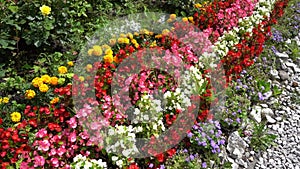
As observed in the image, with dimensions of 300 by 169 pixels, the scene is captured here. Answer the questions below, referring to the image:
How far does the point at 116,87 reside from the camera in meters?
3.29

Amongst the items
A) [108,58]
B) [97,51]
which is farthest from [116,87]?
[97,51]

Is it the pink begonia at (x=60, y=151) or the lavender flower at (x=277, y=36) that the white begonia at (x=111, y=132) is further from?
the lavender flower at (x=277, y=36)

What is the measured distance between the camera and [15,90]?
11.3ft

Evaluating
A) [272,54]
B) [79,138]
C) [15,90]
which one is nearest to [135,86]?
[79,138]

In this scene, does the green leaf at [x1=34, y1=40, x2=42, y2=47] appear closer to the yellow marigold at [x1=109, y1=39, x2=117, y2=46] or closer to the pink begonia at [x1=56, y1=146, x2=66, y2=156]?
the yellow marigold at [x1=109, y1=39, x2=117, y2=46]

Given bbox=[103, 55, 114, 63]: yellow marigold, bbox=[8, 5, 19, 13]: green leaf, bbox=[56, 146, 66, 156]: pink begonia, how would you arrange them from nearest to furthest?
bbox=[56, 146, 66, 156]: pink begonia < bbox=[103, 55, 114, 63]: yellow marigold < bbox=[8, 5, 19, 13]: green leaf

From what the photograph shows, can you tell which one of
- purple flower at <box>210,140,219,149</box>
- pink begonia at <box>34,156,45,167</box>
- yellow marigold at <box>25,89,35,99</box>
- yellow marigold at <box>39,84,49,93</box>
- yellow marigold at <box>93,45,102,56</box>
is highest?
Answer: yellow marigold at <box>93,45,102,56</box>

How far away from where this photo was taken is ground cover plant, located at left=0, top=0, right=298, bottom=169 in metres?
2.78

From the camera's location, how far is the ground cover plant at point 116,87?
278 centimetres

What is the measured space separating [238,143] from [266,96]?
0.98 meters

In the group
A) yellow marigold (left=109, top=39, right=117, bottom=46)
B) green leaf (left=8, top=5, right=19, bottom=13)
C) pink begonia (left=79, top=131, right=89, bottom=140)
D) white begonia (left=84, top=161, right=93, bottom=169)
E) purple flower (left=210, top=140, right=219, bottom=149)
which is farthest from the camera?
yellow marigold (left=109, top=39, right=117, bottom=46)

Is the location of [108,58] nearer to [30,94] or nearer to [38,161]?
[30,94]

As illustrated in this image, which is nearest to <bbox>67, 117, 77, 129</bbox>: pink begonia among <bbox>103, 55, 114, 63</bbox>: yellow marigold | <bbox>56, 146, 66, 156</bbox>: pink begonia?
<bbox>56, 146, 66, 156</bbox>: pink begonia

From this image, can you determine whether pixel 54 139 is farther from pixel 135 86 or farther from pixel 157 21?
pixel 157 21
